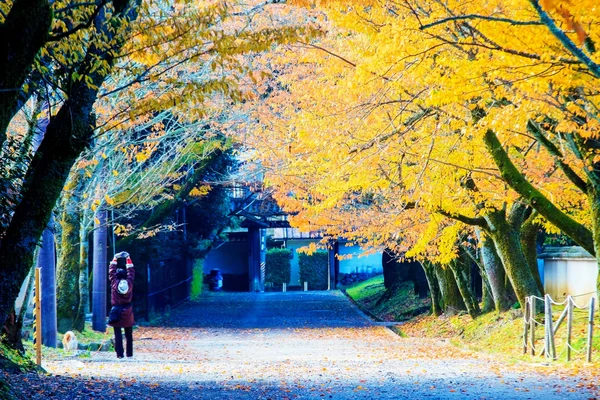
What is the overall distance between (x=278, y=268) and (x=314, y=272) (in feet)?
8.51

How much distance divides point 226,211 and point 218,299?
6.62 metres

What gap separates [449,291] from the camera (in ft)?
78.6

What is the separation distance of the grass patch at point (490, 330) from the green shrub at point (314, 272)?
66.1ft

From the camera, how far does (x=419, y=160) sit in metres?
13.7

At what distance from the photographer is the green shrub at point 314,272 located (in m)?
51.9

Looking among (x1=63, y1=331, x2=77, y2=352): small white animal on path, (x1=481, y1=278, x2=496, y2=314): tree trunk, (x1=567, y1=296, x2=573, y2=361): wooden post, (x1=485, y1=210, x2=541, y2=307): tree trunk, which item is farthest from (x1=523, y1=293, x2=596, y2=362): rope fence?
(x1=63, y1=331, x2=77, y2=352): small white animal on path

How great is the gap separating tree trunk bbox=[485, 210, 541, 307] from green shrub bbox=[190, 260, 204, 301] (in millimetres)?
24263

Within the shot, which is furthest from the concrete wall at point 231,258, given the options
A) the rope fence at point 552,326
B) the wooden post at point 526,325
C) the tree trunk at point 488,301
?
the wooden post at point 526,325

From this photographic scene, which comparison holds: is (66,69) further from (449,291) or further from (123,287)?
(449,291)

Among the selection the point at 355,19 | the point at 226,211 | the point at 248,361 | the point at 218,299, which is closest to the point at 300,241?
the point at 218,299

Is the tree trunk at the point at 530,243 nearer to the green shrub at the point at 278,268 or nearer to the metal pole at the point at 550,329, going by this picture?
the metal pole at the point at 550,329

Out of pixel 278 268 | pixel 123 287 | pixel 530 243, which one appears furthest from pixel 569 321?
pixel 278 268

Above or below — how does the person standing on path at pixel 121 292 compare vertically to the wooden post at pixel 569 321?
above

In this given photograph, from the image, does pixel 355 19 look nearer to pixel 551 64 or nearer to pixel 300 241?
pixel 551 64
